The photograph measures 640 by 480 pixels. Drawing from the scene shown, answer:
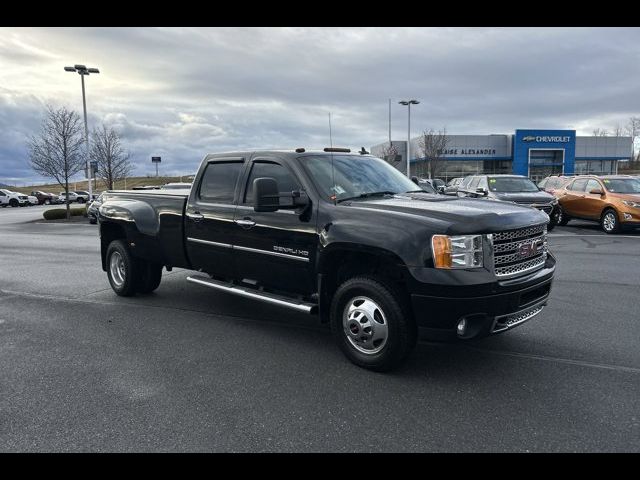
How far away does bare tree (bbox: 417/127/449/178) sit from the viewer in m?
53.5

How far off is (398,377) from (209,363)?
1.70 m

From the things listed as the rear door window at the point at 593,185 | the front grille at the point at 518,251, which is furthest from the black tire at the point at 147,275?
the rear door window at the point at 593,185

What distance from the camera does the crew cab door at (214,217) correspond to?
578 centimetres

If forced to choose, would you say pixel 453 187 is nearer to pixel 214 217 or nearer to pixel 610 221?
pixel 610 221

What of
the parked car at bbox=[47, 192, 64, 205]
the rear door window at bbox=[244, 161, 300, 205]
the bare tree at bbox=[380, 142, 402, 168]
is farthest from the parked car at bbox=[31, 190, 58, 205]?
the rear door window at bbox=[244, 161, 300, 205]

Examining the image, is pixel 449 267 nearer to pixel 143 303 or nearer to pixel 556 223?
pixel 143 303

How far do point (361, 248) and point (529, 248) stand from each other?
4.80ft

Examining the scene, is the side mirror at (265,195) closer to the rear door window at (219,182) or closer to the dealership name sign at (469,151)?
the rear door window at (219,182)

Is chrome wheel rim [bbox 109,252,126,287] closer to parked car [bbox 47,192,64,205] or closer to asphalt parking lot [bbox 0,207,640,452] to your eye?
asphalt parking lot [bbox 0,207,640,452]

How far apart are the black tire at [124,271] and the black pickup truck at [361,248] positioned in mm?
942

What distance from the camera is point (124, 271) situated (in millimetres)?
7328

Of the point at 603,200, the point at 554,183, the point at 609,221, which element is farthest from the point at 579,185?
the point at 609,221
